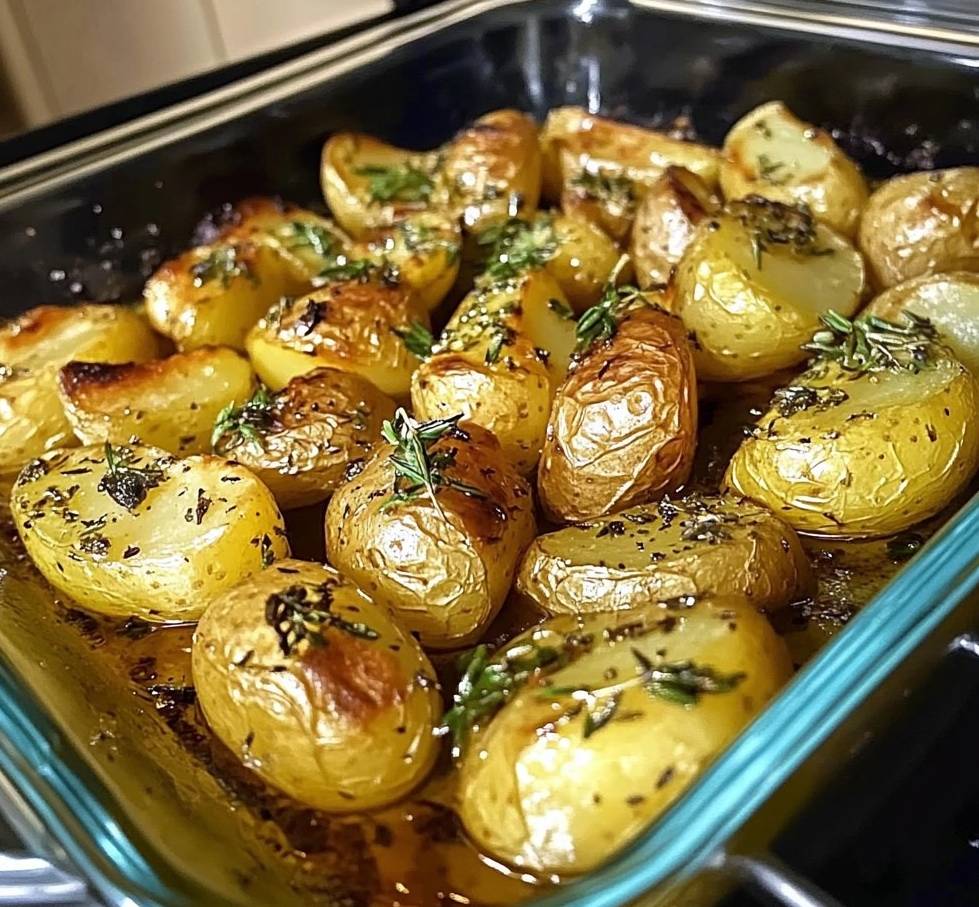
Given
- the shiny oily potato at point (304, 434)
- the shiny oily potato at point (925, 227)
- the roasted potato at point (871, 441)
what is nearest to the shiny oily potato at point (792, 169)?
the shiny oily potato at point (925, 227)

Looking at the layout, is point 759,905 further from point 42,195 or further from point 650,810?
point 42,195

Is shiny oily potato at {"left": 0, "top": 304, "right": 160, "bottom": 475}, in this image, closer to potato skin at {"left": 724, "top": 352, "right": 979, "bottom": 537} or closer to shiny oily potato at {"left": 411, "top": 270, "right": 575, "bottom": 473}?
shiny oily potato at {"left": 411, "top": 270, "right": 575, "bottom": 473}

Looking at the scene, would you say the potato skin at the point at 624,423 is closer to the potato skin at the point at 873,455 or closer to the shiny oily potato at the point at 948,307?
the potato skin at the point at 873,455

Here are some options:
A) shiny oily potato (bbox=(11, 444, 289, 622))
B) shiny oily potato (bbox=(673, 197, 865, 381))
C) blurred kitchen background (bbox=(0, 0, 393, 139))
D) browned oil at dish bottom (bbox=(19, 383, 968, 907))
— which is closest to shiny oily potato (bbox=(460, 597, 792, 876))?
browned oil at dish bottom (bbox=(19, 383, 968, 907))

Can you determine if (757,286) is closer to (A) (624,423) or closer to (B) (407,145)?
(A) (624,423)

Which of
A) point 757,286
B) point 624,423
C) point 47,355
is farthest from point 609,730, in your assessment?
point 47,355

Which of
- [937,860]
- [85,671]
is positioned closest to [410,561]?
[85,671]
